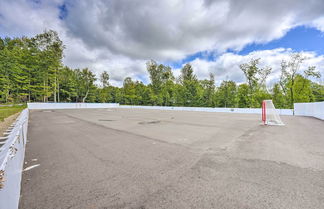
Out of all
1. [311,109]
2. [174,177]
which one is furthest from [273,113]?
[174,177]

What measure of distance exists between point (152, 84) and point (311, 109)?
113 feet

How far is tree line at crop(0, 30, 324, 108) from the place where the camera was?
2784 cm

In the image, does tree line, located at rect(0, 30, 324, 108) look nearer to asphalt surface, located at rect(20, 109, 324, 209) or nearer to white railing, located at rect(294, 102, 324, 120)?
white railing, located at rect(294, 102, 324, 120)

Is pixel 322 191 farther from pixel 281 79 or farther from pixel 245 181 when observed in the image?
pixel 281 79

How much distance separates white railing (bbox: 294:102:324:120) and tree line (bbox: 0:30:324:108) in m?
13.2

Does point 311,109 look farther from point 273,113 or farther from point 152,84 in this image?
point 152,84

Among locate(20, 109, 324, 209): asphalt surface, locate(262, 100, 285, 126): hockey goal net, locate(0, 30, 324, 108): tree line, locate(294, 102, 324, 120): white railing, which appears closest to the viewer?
locate(20, 109, 324, 209): asphalt surface

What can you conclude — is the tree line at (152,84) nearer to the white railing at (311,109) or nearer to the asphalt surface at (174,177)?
the white railing at (311,109)

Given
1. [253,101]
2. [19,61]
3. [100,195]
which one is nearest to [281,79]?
[253,101]

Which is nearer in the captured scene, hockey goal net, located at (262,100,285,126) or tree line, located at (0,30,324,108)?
hockey goal net, located at (262,100,285,126)

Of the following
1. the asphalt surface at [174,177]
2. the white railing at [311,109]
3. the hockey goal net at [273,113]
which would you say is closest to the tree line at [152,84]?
the white railing at [311,109]

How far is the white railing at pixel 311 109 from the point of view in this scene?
12055mm

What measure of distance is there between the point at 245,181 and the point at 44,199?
331 centimetres

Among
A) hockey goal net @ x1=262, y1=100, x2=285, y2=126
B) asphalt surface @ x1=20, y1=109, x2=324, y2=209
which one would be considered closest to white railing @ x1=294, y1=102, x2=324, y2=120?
hockey goal net @ x1=262, y1=100, x2=285, y2=126
